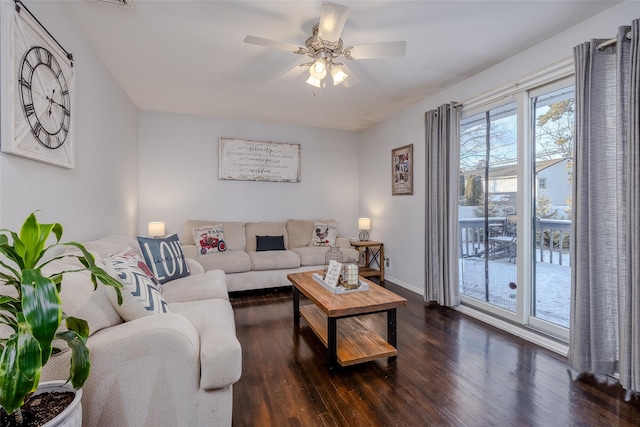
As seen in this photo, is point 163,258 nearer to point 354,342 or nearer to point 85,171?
point 85,171

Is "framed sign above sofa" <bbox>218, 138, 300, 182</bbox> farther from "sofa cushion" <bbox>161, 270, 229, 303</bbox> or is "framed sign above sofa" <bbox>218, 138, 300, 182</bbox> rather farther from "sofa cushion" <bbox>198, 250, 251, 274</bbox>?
"sofa cushion" <bbox>161, 270, 229, 303</bbox>

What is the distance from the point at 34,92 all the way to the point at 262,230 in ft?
9.99

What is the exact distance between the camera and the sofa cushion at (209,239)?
12.9 ft

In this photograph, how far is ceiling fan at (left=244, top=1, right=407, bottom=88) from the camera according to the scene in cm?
181

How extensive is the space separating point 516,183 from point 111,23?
3.55m

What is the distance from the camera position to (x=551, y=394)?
1.78 m

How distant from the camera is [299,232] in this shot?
15.0 feet

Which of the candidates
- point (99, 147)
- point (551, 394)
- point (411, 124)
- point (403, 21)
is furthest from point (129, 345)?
point (411, 124)

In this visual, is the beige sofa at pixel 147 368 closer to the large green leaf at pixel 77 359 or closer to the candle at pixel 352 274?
the large green leaf at pixel 77 359

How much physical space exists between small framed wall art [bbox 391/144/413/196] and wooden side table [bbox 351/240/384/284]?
832 mm

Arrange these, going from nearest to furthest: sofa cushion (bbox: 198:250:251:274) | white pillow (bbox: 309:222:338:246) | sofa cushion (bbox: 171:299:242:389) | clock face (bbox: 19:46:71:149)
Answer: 1. sofa cushion (bbox: 171:299:242:389)
2. clock face (bbox: 19:46:71:149)
3. sofa cushion (bbox: 198:250:251:274)
4. white pillow (bbox: 309:222:338:246)

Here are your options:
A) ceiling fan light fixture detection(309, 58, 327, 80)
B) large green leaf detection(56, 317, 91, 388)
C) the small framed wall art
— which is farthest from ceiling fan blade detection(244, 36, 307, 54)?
the small framed wall art

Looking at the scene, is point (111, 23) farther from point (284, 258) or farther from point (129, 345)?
point (284, 258)

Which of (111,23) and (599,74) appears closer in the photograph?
(599,74)
